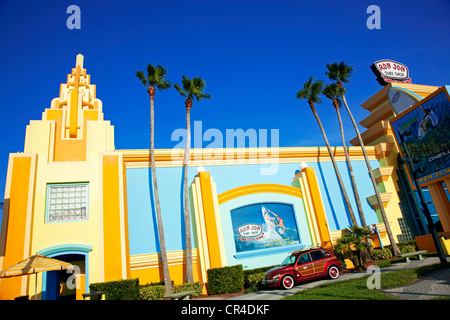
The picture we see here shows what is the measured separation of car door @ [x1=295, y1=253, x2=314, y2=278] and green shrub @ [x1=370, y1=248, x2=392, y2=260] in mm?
8587

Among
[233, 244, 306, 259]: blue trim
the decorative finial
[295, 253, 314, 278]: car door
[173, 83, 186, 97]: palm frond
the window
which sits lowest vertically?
[295, 253, 314, 278]: car door

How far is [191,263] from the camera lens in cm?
1639

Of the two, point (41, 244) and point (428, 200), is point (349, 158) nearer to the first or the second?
point (428, 200)

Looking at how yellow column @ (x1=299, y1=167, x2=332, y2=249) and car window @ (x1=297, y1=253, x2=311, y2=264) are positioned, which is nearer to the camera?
car window @ (x1=297, y1=253, x2=311, y2=264)

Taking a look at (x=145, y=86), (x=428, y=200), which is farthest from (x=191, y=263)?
(x=428, y=200)

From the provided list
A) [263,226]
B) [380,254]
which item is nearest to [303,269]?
[263,226]

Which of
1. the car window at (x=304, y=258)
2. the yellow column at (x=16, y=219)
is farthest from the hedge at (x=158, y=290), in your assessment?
the car window at (x=304, y=258)

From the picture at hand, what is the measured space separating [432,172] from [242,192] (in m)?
12.3

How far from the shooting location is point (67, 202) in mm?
15125

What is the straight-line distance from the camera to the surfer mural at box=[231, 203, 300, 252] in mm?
18359

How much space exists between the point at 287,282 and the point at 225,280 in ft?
12.3

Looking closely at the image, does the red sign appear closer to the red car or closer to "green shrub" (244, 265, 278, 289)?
the red car

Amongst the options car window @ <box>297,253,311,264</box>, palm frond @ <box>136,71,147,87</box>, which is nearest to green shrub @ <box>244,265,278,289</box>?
car window @ <box>297,253,311,264</box>

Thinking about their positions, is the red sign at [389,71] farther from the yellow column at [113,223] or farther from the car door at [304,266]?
the yellow column at [113,223]
